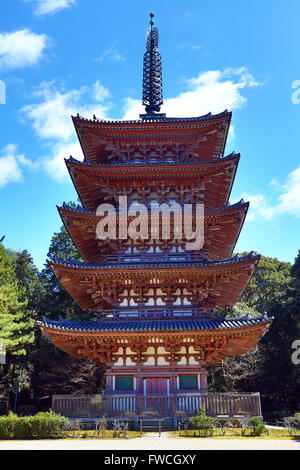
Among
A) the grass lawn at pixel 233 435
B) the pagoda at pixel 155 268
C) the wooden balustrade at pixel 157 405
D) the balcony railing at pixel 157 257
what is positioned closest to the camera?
the grass lawn at pixel 233 435

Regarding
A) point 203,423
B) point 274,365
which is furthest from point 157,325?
point 274,365

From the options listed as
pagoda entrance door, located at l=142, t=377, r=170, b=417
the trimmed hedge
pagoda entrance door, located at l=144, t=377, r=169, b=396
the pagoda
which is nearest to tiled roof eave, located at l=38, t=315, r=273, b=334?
the pagoda

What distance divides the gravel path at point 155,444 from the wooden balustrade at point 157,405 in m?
2.33

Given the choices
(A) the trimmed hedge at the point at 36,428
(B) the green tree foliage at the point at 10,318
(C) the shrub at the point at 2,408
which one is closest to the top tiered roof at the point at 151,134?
(A) the trimmed hedge at the point at 36,428

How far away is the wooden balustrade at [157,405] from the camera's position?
54.7ft

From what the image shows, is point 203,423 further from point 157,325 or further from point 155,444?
point 157,325

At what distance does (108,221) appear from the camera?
65.8 ft

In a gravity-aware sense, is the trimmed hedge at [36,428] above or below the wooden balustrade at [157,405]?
below

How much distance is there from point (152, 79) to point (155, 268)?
16906 mm

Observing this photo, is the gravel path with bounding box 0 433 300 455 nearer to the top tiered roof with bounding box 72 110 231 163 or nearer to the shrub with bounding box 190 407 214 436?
the shrub with bounding box 190 407 214 436

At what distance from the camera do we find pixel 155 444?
12.7 meters

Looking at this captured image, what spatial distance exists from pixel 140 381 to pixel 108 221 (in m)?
8.11

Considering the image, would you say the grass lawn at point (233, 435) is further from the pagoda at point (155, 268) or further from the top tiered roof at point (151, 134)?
the top tiered roof at point (151, 134)
